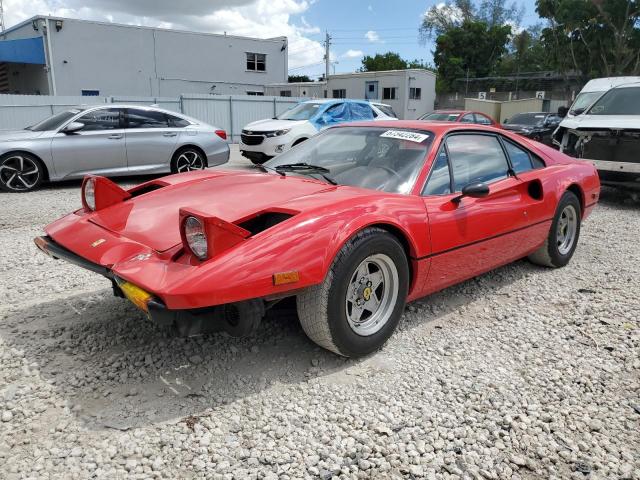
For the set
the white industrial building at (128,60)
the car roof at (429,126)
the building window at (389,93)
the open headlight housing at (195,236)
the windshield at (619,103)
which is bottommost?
the open headlight housing at (195,236)

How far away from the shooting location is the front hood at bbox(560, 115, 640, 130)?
7.49 metres

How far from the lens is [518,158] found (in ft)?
13.7

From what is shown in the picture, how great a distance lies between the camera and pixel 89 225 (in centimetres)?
308

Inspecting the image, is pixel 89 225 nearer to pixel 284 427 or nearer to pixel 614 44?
pixel 284 427

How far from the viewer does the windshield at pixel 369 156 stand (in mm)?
3293

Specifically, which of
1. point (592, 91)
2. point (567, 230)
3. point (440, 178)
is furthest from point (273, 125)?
point (440, 178)

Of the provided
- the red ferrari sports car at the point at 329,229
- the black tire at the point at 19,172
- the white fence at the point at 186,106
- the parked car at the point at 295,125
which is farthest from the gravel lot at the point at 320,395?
the white fence at the point at 186,106

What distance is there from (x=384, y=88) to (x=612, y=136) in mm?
24166

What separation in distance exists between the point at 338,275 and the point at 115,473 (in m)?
1.32

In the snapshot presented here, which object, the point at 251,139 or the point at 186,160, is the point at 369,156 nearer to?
the point at 186,160

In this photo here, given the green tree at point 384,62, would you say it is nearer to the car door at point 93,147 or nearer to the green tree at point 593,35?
the green tree at point 593,35

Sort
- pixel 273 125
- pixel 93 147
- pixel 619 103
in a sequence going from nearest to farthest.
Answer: pixel 619 103, pixel 93 147, pixel 273 125

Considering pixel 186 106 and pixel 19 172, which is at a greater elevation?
pixel 186 106

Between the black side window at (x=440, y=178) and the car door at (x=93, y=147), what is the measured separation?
271 inches
